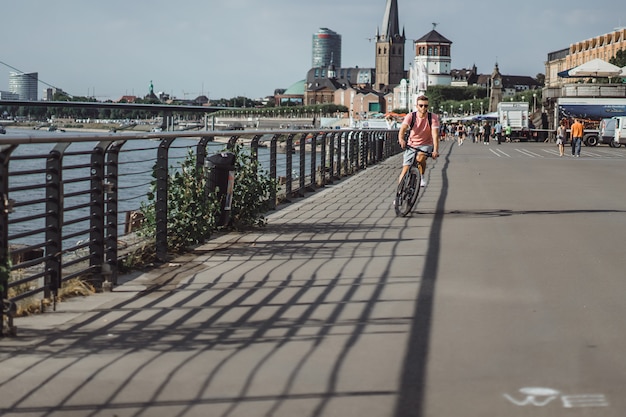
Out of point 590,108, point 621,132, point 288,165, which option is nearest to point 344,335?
point 288,165

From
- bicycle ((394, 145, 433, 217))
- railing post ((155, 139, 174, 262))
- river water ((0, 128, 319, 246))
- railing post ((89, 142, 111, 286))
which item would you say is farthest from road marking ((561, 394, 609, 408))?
bicycle ((394, 145, 433, 217))

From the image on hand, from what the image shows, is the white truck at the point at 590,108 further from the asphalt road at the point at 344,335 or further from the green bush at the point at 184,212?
the green bush at the point at 184,212

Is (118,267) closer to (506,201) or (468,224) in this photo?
(468,224)

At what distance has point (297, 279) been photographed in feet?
27.8

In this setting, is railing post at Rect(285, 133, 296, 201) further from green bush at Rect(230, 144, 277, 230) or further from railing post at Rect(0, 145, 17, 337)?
railing post at Rect(0, 145, 17, 337)

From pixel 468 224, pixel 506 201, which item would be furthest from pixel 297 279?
pixel 506 201

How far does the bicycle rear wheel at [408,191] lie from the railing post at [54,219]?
26.1ft

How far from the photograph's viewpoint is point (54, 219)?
7285 mm

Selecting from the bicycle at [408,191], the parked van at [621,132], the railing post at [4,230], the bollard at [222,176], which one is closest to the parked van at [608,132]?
the parked van at [621,132]

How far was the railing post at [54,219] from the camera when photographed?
283 inches

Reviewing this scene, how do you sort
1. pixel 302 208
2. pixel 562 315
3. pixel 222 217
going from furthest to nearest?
pixel 302 208 → pixel 222 217 → pixel 562 315

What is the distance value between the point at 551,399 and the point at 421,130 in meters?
10.5

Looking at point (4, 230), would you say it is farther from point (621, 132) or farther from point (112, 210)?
point (621, 132)

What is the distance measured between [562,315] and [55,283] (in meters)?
3.48
